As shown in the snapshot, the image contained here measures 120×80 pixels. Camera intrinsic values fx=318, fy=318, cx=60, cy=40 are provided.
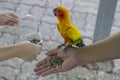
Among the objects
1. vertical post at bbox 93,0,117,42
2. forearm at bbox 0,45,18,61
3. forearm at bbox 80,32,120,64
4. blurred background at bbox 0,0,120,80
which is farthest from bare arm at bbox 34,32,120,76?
vertical post at bbox 93,0,117,42

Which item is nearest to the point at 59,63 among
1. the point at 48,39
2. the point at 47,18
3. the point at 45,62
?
the point at 45,62

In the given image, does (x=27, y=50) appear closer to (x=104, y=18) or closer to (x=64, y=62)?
(x=64, y=62)

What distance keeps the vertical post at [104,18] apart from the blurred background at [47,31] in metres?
0.26

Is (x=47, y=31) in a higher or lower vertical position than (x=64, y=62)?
lower

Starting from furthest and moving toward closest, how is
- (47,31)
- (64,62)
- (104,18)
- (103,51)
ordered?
1. (47,31)
2. (104,18)
3. (64,62)
4. (103,51)

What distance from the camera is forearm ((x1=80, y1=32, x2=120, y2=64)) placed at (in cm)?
179

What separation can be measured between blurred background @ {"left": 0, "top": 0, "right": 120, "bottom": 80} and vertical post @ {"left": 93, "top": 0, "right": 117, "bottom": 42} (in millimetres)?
256

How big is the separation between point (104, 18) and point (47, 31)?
713 millimetres

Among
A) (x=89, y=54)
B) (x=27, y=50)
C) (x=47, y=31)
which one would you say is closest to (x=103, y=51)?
(x=89, y=54)

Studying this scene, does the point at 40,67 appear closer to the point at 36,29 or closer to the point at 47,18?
the point at 36,29

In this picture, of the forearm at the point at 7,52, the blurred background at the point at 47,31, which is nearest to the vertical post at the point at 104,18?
the blurred background at the point at 47,31

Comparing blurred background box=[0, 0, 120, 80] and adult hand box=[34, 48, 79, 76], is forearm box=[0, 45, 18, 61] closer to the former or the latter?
adult hand box=[34, 48, 79, 76]

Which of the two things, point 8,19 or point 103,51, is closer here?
point 103,51

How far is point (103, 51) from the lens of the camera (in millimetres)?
1846
